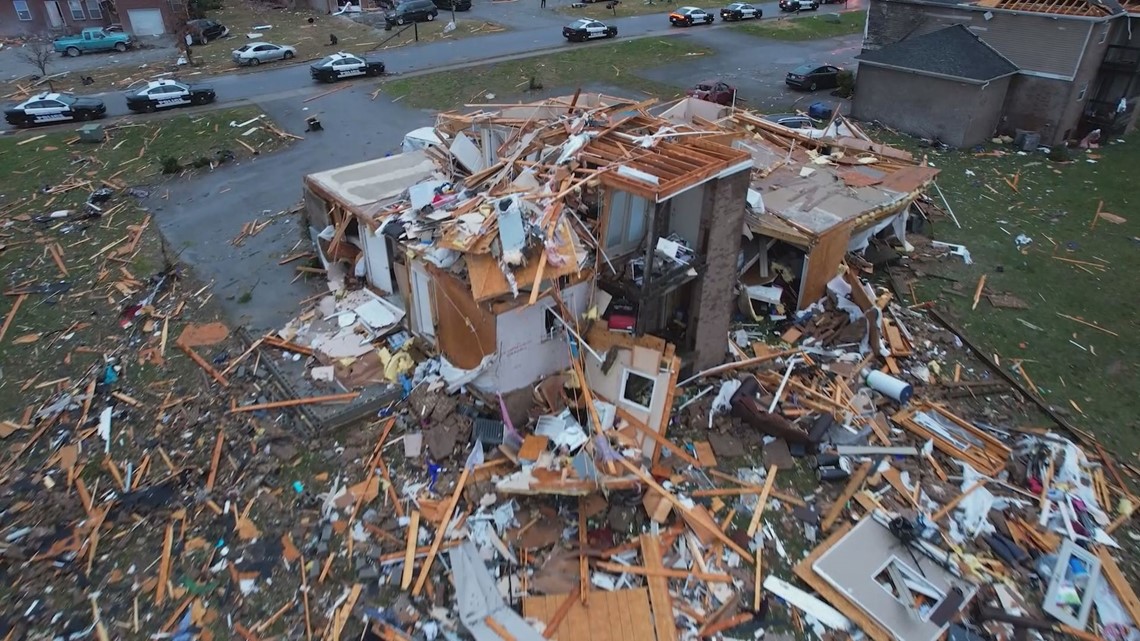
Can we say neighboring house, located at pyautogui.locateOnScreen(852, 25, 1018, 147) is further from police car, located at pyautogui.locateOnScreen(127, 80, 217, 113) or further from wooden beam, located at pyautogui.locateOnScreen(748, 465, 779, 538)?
police car, located at pyautogui.locateOnScreen(127, 80, 217, 113)

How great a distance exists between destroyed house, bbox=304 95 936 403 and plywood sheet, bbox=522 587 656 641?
→ 10.1 ft

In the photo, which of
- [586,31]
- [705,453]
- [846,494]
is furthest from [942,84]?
[705,453]

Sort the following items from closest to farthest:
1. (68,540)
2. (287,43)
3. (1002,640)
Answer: (1002,640), (68,540), (287,43)

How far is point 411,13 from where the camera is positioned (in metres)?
42.8

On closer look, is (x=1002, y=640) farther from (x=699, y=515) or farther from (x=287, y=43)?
(x=287, y=43)

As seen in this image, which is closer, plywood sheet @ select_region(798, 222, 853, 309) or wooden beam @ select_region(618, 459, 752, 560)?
wooden beam @ select_region(618, 459, 752, 560)

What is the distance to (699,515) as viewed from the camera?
10539 millimetres

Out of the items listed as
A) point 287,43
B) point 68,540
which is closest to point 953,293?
point 68,540

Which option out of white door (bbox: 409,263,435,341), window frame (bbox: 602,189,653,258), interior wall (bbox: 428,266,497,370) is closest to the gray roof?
window frame (bbox: 602,189,653,258)

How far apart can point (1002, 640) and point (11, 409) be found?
54.9ft

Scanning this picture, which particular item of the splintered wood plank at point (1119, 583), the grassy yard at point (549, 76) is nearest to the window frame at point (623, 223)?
the splintered wood plank at point (1119, 583)

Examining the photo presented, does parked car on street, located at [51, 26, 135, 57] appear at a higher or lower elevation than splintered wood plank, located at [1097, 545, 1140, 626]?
higher

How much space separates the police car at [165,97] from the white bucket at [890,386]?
92.3 ft

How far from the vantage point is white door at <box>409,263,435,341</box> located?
1254cm
